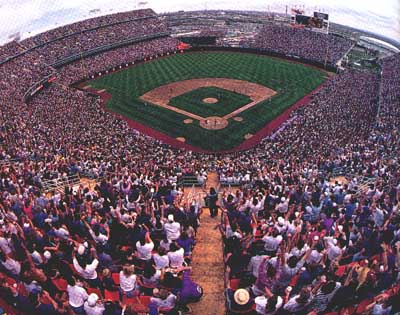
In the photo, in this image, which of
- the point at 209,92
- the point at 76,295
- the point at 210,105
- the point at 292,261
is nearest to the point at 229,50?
the point at 209,92

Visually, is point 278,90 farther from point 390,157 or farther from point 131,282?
point 131,282

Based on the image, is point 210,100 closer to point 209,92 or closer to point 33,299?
point 209,92

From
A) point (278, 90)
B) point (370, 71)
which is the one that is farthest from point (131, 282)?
point (370, 71)

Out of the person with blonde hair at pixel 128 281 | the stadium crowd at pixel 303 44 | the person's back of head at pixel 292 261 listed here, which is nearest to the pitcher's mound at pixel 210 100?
the stadium crowd at pixel 303 44

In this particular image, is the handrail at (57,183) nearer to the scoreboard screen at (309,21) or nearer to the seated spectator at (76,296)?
the seated spectator at (76,296)

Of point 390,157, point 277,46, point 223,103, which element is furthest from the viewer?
point 277,46

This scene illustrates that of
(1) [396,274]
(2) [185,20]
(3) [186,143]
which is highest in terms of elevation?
(2) [185,20]

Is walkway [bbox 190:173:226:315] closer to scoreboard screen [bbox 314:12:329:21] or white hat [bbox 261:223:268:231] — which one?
white hat [bbox 261:223:268:231]
